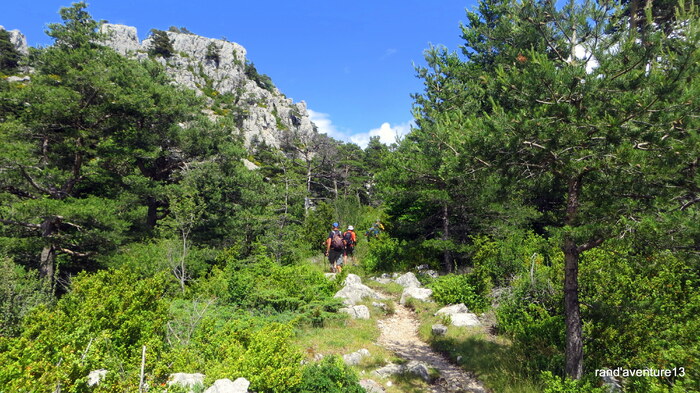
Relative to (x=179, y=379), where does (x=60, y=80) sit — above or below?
above

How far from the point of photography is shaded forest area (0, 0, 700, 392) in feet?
13.2

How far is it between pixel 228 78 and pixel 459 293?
82.5 m

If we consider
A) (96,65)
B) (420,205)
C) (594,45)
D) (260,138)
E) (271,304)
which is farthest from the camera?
(260,138)

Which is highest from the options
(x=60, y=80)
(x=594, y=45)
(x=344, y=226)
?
(x=60, y=80)

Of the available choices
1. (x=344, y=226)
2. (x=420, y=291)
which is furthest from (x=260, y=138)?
(x=420, y=291)

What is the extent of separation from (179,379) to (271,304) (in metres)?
4.92

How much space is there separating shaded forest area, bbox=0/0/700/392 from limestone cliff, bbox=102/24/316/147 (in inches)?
1939

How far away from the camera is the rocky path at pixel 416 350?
19.7 feet

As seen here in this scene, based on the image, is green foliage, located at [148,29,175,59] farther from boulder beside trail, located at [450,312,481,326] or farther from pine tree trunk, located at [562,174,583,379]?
pine tree trunk, located at [562,174,583,379]

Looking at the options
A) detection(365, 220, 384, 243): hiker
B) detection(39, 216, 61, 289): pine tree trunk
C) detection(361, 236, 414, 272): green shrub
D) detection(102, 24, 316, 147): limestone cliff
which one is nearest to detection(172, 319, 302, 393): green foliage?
detection(361, 236, 414, 272): green shrub

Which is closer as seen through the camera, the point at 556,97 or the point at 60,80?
the point at 556,97

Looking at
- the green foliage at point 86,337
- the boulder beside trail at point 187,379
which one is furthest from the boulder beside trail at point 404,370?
the green foliage at point 86,337

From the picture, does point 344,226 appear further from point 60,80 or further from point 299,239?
point 60,80

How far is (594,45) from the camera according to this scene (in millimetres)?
4785
